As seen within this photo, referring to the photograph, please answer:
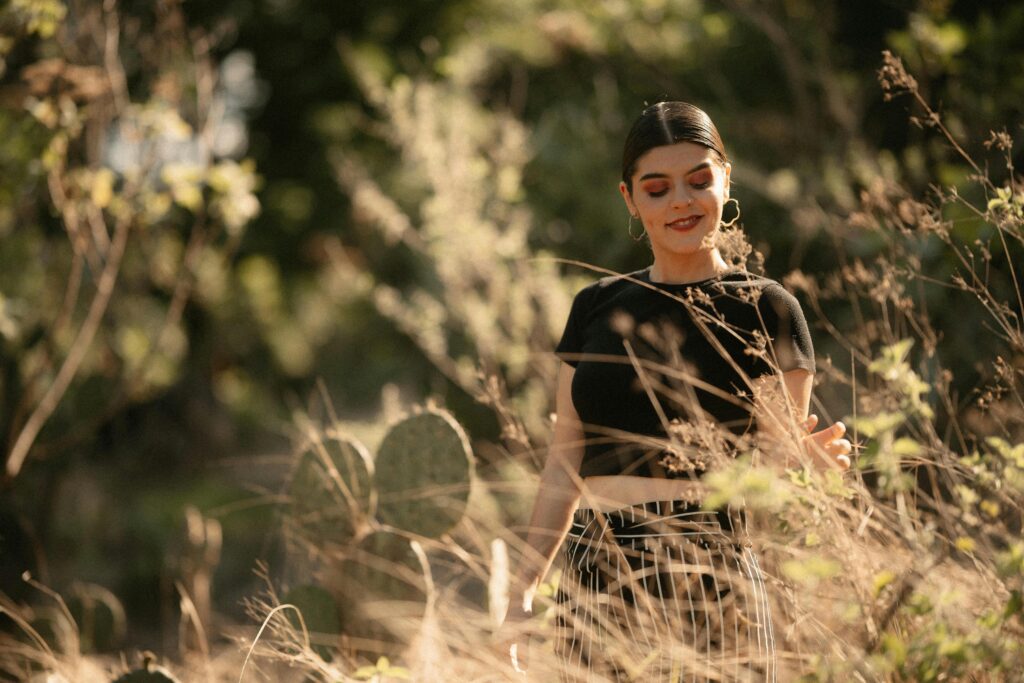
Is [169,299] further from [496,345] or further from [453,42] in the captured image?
[496,345]

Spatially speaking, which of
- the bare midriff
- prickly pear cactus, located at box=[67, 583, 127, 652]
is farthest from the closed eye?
prickly pear cactus, located at box=[67, 583, 127, 652]

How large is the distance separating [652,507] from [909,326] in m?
2.85

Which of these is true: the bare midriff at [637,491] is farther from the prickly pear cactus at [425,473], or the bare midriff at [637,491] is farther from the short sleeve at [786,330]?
the prickly pear cactus at [425,473]

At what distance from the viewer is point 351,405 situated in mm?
12727

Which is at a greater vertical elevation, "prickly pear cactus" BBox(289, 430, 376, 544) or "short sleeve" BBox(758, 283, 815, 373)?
"short sleeve" BBox(758, 283, 815, 373)

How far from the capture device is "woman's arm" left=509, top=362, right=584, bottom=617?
6.77ft

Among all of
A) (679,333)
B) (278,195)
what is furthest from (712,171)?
(278,195)

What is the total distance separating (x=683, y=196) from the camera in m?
1.94

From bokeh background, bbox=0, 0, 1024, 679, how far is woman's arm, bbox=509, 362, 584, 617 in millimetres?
374

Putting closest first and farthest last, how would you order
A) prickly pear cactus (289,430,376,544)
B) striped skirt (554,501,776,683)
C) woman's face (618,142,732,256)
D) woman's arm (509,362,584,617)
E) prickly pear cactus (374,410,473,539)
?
striped skirt (554,501,776,683) → woman's face (618,142,732,256) → woman's arm (509,362,584,617) → prickly pear cactus (374,410,473,539) → prickly pear cactus (289,430,376,544)

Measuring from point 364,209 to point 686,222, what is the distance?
6.06 m

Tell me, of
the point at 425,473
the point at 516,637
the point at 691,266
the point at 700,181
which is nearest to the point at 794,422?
the point at 691,266

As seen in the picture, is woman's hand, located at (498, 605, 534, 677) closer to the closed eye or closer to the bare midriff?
the bare midriff

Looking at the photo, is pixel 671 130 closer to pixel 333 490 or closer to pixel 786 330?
pixel 786 330
